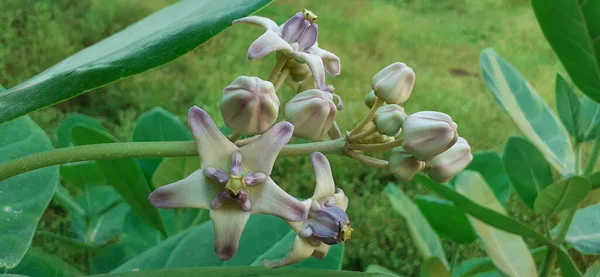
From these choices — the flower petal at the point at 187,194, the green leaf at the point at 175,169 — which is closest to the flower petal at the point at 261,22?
the flower petal at the point at 187,194

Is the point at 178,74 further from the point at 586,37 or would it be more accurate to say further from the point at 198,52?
the point at 586,37

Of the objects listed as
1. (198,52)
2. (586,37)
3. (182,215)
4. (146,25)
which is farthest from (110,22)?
(586,37)

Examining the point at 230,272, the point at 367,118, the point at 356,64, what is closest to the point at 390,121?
the point at 367,118

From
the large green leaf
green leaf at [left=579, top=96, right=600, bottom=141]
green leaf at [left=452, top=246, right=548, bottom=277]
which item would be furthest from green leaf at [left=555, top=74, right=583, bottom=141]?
the large green leaf

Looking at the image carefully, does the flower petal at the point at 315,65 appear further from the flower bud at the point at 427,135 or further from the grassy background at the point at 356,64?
the grassy background at the point at 356,64

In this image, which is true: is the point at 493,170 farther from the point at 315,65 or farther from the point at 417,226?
the point at 315,65

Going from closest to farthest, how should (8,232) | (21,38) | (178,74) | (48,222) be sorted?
(8,232)
(48,222)
(21,38)
(178,74)

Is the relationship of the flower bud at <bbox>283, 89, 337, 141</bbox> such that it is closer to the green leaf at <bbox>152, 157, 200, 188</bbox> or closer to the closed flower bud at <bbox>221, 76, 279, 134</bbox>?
the closed flower bud at <bbox>221, 76, 279, 134</bbox>
